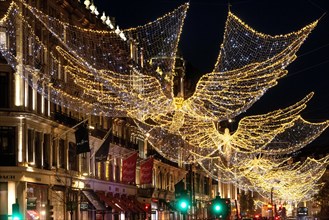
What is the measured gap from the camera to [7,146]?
4372 centimetres

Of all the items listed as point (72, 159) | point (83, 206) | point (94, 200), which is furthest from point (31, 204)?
point (94, 200)

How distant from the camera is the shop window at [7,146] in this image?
43.6 m

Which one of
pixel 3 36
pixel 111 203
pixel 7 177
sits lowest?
pixel 111 203

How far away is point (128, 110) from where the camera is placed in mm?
42688

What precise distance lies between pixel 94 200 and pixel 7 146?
12.7m

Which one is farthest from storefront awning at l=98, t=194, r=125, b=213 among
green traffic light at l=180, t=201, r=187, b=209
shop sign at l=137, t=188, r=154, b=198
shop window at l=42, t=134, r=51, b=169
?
green traffic light at l=180, t=201, r=187, b=209

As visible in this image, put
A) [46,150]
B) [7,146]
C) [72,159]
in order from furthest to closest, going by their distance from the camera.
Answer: [72,159], [46,150], [7,146]

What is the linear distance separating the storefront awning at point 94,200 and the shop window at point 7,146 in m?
11.2

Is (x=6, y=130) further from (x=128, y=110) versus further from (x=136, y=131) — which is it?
(x=136, y=131)

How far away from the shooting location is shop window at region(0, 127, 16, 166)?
43.6 m

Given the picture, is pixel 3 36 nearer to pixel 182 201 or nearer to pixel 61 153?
pixel 61 153

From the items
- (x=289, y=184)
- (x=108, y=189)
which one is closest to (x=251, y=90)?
(x=108, y=189)

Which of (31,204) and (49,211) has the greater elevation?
(31,204)

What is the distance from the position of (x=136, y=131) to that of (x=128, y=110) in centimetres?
2970
